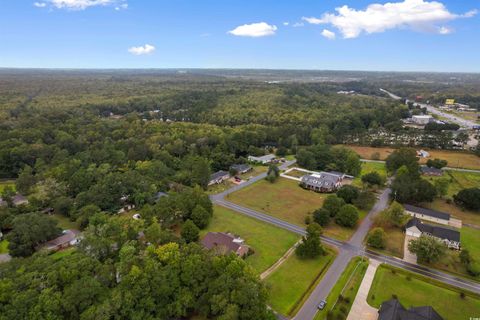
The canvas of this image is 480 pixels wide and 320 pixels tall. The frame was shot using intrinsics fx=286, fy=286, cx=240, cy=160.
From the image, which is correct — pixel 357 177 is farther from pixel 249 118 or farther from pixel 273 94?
pixel 273 94

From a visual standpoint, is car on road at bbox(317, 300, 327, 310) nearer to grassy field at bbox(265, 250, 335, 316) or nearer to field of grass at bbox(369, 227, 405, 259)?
grassy field at bbox(265, 250, 335, 316)

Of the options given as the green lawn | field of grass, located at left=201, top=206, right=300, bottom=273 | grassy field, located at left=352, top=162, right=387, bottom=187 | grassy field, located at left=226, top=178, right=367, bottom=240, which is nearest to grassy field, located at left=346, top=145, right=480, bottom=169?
grassy field, located at left=352, top=162, right=387, bottom=187

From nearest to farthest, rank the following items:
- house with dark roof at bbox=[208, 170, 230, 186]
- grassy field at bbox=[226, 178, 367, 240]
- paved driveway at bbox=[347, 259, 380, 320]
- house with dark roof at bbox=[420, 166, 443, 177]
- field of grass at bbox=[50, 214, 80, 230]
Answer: paved driveway at bbox=[347, 259, 380, 320]
field of grass at bbox=[50, 214, 80, 230]
grassy field at bbox=[226, 178, 367, 240]
house with dark roof at bbox=[208, 170, 230, 186]
house with dark roof at bbox=[420, 166, 443, 177]

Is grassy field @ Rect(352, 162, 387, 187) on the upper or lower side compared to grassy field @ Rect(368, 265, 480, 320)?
lower

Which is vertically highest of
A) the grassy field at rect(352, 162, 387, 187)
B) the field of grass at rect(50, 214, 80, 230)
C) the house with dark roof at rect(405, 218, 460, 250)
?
the house with dark roof at rect(405, 218, 460, 250)

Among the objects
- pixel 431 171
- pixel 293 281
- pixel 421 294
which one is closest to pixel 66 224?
pixel 293 281

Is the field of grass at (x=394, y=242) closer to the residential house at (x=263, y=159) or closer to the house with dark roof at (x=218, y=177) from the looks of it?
the house with dark roof at (x=218, y=177)
